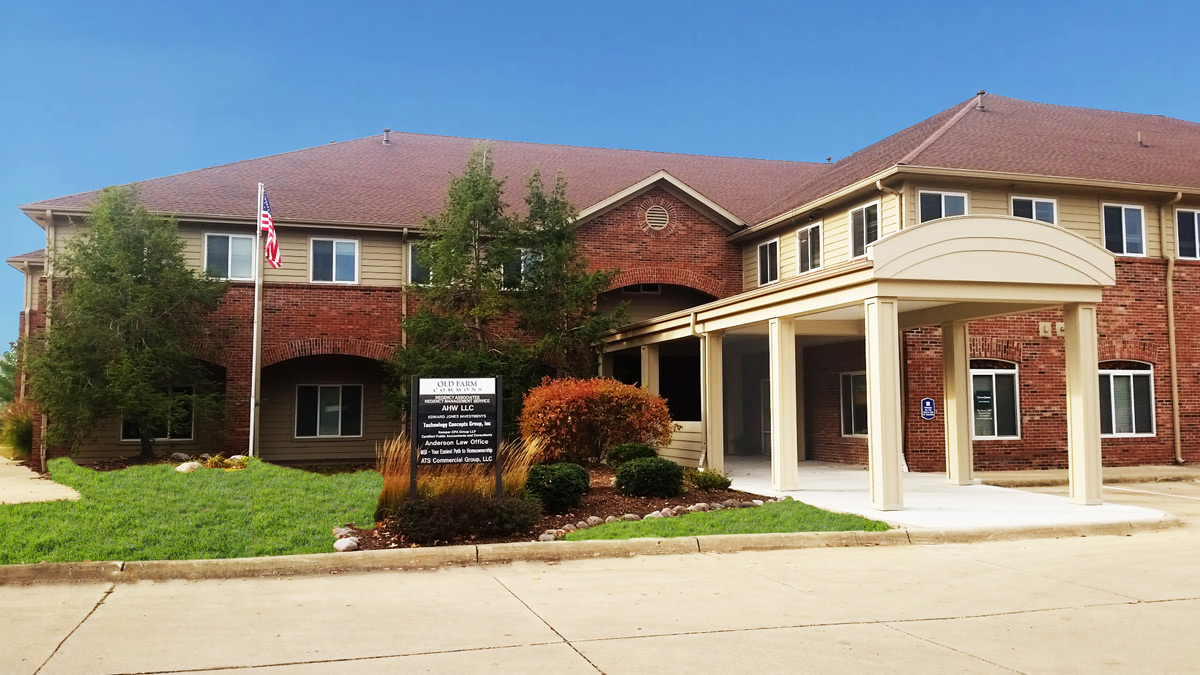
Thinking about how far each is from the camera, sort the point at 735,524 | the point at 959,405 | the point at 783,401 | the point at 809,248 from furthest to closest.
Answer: the point at 809,248, the point at 959,405, the point at 783,401, the point at 735,524

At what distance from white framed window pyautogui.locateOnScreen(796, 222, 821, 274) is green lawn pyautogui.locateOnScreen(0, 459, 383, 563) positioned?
11.0 m

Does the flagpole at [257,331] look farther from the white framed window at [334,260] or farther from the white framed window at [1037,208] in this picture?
the white framed window at [1037,208]

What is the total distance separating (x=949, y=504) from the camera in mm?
14211

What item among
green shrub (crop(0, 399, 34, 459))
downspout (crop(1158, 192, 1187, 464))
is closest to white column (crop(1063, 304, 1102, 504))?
downspout (crop(1158, 192, 1187, 464))

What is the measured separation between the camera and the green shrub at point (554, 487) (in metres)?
12.7

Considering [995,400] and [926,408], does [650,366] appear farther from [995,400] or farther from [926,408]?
[995,400]

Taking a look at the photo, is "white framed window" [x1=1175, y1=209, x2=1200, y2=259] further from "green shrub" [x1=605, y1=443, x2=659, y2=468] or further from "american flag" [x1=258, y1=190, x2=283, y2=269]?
"american flag" [x1=258, y1=190, x2=283, y2=269]

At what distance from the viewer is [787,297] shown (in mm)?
15211

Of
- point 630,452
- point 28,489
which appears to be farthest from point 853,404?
point 28,489

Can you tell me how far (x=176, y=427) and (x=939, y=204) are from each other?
53.9ft

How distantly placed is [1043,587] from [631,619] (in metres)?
3.89

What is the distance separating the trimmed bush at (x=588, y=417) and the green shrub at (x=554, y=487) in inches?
160

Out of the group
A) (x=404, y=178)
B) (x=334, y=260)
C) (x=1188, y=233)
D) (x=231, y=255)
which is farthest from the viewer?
(x=404, y=178)

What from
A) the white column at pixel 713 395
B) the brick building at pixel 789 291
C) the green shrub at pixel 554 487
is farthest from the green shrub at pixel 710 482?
the white column at pixel 713 395
